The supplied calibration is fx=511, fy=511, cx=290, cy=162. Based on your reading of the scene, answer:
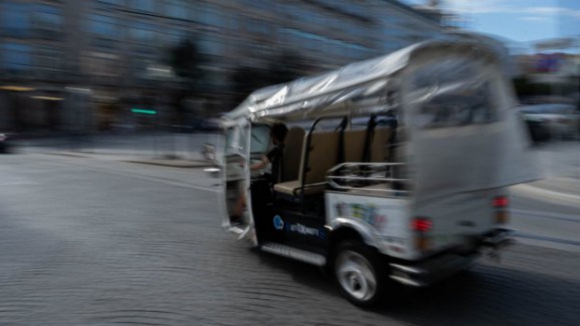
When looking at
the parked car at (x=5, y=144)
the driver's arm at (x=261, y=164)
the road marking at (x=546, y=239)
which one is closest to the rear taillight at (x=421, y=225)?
the driver's arm at (x=261, y=164)

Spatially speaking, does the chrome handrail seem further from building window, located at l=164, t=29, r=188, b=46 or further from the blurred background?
building window, located at l=164, t=29, r=188, b=46

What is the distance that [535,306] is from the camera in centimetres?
438

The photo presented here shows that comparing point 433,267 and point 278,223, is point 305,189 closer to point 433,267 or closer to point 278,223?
point 278,223

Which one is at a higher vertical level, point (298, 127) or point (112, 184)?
point (298, 127)

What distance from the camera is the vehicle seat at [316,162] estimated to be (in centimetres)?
532

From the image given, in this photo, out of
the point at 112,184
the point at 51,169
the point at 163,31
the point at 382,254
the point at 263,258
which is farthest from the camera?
the point at 163,31

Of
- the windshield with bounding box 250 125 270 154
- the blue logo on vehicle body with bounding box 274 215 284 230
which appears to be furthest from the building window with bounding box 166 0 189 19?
the blue logo on vehicle body with bounding box 274 215 284 230

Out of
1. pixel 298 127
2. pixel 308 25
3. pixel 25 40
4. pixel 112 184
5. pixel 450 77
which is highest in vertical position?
pixel 308 25

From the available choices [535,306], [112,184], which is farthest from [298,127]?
[112,184]

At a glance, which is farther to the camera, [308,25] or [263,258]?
[308,25]

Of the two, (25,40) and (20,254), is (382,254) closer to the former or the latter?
(20,254)

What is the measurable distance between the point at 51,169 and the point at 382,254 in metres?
15.7

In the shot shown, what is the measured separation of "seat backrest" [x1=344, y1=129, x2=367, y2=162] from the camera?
5.59 meters

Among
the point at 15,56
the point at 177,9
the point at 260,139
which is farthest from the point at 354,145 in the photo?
the point at 177,9
